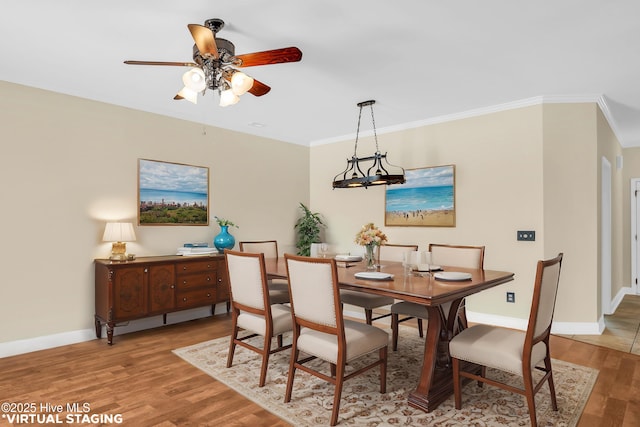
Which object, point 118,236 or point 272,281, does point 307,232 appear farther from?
point 118,236

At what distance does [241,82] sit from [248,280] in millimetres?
1442

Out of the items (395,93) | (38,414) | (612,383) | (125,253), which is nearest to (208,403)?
(38,414)

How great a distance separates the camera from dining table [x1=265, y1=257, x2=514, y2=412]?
2.31 metres

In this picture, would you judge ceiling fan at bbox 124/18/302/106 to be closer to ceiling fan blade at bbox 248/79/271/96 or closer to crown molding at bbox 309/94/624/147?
ceiling fan blade at bbox 248/79/271/96

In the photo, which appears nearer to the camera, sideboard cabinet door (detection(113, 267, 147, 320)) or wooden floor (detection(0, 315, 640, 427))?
wooden floor (detection(0, 315, 640, 427))

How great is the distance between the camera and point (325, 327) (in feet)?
7.91

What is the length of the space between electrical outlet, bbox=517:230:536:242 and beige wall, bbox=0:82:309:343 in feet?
12.3

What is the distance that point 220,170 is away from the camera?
Result: 5152 mm

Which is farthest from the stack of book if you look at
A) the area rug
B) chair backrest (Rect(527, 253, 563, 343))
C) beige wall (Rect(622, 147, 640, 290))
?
beige wall (Rect(622, 147, 640, 290))

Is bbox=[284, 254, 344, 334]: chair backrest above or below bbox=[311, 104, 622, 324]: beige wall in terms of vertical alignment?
below

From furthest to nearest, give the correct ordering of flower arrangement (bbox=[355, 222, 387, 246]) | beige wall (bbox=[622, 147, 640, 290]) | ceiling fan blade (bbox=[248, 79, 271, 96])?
1. beige wall (bbox=[622, 147, 640, 290])
2. flower arrangement (bbox=[355, 222, 387, 246])
3. ceiling fan blade (bbox=[248, 79, 271, 96])

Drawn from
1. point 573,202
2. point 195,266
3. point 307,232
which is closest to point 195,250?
point 195,266

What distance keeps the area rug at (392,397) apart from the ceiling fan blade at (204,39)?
2275mm

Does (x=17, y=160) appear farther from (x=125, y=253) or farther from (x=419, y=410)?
(x=419, y=410)
